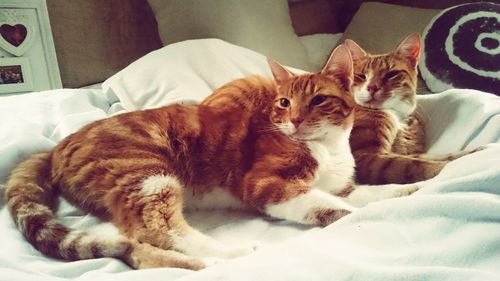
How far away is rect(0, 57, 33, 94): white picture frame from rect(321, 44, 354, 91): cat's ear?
62.4 inches

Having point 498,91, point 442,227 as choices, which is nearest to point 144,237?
point 442,227

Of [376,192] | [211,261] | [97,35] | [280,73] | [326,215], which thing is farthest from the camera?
[97,35]

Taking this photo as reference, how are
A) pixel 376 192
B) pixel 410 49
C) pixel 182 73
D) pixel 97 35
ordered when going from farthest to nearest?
pixel 97 35
pixel 182 73
pixel 410 49
pixel 376 192

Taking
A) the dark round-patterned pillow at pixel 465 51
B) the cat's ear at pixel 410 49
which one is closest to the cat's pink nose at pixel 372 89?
the cat's ear at pixel 410 49

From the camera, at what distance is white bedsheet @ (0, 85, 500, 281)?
592mm

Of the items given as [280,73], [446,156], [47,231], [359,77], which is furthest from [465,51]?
[47,231]

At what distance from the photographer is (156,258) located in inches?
32.1

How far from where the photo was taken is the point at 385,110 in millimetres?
1350

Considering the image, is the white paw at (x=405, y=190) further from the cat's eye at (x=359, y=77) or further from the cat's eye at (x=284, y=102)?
the cat's eye at (x=359, y=77)

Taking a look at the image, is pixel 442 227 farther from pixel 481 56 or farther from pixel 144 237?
pixel 481 56

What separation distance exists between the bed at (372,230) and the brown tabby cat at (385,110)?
75mm

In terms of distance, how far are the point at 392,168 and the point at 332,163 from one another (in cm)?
17

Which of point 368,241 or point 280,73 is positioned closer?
point 368,241

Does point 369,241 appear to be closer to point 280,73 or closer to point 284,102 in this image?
point 284,102
